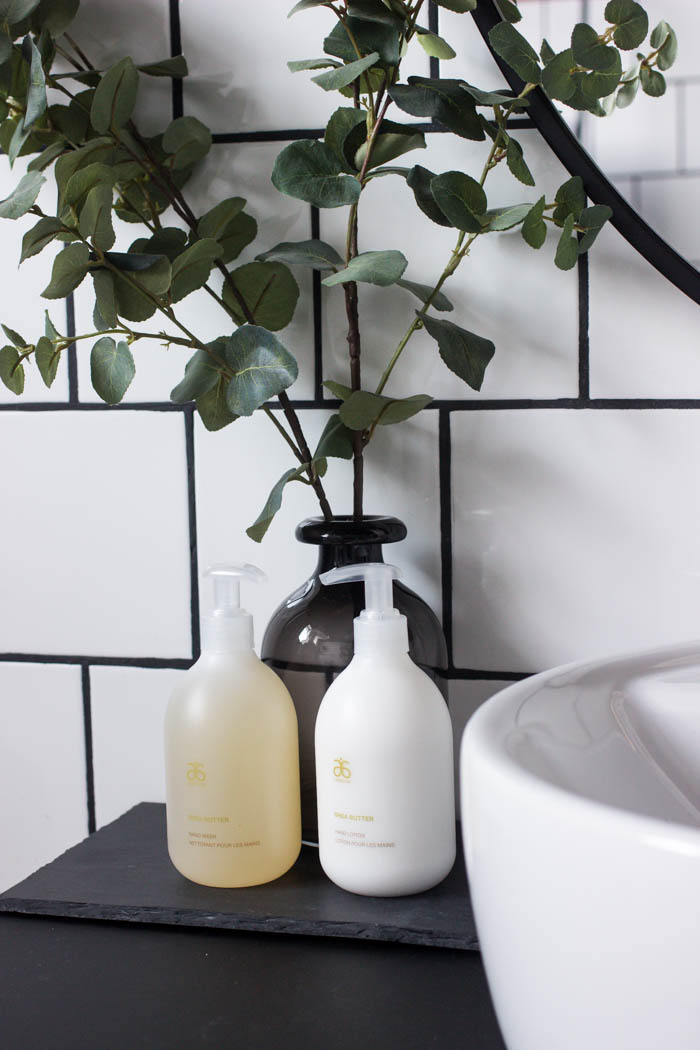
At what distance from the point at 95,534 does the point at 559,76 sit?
1.47 feet

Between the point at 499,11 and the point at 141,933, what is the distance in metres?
0.60

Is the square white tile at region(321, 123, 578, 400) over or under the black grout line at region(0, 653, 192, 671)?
over

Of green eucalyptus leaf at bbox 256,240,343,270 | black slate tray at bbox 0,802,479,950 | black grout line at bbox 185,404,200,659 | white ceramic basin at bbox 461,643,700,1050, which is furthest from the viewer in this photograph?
black grout line at bbox 185,404,200,659

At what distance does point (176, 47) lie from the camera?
28.1 inches

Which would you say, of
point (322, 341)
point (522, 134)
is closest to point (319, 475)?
point (322, 341)

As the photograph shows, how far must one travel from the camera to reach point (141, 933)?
21.7 inches

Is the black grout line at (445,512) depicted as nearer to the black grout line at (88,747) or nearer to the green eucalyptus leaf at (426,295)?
the green eucalyptus leaf at (426,295)

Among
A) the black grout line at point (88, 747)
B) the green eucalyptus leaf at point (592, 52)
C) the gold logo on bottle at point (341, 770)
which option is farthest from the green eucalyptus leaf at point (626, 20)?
the black grout line at point (88, 747)

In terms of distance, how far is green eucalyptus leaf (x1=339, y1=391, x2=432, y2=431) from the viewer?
2.03 ft

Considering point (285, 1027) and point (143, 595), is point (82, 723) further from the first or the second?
point (285, 1027)

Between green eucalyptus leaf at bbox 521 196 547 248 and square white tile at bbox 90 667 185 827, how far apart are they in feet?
1.32

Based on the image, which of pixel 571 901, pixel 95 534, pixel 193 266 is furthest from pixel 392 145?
pixel 571 901

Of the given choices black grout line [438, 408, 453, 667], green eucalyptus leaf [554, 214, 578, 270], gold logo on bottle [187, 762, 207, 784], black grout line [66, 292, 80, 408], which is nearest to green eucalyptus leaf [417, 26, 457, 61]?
green eucalyptus leaf [554, 214, 578, 270]

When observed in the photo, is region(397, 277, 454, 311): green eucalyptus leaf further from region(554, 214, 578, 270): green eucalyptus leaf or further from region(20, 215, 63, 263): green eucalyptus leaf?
region(20, 215, 63, 263): green eucalyptus leaf
